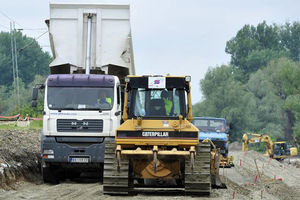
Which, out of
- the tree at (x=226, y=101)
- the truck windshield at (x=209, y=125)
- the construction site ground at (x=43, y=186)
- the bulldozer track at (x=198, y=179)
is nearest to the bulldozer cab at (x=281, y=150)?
the truck windshield at (x=209, y=125)

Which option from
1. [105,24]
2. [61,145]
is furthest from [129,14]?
[61,145]

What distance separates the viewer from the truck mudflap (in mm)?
18391

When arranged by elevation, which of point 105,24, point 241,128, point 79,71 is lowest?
point 241,128

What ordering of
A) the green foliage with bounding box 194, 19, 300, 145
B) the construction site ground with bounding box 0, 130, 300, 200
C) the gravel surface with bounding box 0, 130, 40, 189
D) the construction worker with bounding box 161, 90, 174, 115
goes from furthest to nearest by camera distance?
the green foliage with bounding box 194, 19, 300, 145 < the gravel surface with bounding box 0, 130, 40, 189 < the construction worker with bounding box 161, 90, 174, 115 < the construction site ground with bounding box 0, 130, 300, 200

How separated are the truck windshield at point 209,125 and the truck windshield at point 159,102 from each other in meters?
13.3

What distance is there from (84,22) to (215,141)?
10.7m

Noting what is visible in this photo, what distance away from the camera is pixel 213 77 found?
8688cm

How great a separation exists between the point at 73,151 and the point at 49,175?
1.34 meters

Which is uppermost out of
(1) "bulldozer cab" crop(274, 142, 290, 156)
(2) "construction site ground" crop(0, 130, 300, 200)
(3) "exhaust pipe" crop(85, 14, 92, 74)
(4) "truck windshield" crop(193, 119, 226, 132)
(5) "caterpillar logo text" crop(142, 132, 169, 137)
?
(3) "exhaust pipe" crop(85, 14, 92, 74)

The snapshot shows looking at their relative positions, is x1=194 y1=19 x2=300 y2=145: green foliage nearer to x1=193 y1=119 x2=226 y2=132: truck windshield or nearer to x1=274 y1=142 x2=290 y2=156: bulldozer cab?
x1=274 y1=142 x2=290 y2=156: bulldozer cab

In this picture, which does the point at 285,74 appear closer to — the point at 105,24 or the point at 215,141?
the point at 215,141

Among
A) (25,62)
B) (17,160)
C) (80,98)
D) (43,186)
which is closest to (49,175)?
(43,186)

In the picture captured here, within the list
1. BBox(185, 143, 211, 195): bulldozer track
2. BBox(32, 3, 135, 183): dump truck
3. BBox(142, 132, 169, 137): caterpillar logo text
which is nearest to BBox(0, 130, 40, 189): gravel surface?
BBox(32, 3, 135, 183): dump truck

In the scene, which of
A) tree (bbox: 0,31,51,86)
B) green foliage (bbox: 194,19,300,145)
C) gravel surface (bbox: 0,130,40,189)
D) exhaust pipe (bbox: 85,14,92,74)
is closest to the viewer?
gravel surface (bbox: 0,130,40,189)
